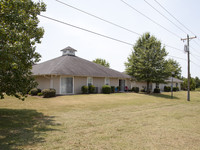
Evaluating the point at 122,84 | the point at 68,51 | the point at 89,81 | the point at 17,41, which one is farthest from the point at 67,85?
the point at 17,41

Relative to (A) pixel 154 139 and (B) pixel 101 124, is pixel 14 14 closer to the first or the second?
(B) pixel 101 124

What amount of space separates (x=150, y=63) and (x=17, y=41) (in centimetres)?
2450

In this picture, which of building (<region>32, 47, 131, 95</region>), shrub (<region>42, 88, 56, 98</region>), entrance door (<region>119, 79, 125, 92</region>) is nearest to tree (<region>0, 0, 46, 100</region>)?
shrub (<region>42, 88, 56, 98</region>)

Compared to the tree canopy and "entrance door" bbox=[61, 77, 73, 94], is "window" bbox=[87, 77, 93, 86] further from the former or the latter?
the tree canopy

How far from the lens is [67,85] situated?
22.4 metres

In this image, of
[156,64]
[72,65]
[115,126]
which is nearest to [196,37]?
[156,64]

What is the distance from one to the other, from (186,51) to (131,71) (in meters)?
10.2

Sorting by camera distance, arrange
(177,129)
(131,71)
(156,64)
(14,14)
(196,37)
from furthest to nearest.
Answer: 1. (131,71)
2. (156,64)
3. (196,37)
4. (177,129)
5. (14,14)

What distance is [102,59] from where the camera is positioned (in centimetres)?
7444

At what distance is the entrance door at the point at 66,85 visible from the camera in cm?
2192

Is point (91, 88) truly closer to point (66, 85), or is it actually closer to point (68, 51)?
point (66, 85)

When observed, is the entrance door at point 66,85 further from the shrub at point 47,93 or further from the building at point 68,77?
the shrub at point 47,93

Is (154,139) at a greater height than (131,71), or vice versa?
(131,71)

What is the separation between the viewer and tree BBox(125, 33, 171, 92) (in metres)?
28.2
